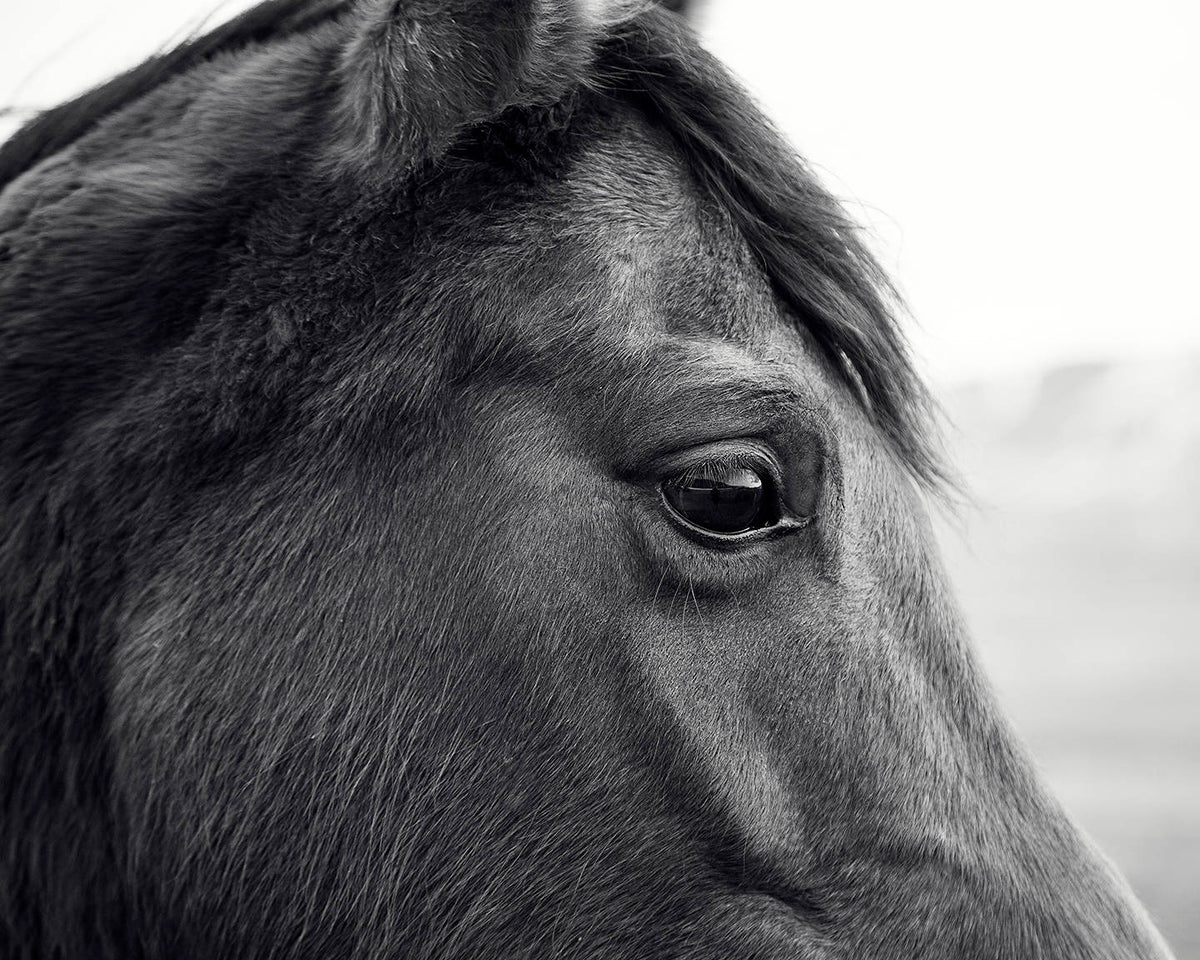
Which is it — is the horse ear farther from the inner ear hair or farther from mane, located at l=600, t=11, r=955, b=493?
mane, located at l=600, t=11, r=955, b=493

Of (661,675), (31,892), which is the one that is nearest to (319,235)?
(661,675)

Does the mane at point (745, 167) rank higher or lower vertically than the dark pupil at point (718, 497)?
higher

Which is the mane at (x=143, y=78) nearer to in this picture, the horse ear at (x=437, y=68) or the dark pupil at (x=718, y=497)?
the horse ear at (x=437, y=68)

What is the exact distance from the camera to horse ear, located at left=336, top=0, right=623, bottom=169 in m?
2.26

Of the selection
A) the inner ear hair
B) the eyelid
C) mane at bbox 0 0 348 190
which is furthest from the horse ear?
the eyelid

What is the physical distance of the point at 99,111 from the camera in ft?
8.29

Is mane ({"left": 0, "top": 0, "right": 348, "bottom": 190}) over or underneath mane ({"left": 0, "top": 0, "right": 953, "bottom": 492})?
over

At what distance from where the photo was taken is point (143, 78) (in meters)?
2.55

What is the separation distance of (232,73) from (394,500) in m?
0.98

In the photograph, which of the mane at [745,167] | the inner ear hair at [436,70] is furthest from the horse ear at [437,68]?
the mane at [745,167]

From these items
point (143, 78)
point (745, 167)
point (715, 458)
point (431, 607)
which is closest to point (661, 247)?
point (745, 167)

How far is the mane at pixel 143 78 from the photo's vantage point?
2520 mm

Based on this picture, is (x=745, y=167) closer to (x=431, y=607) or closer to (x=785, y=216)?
(x=785, y=216)

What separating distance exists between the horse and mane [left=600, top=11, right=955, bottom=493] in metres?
0.23
